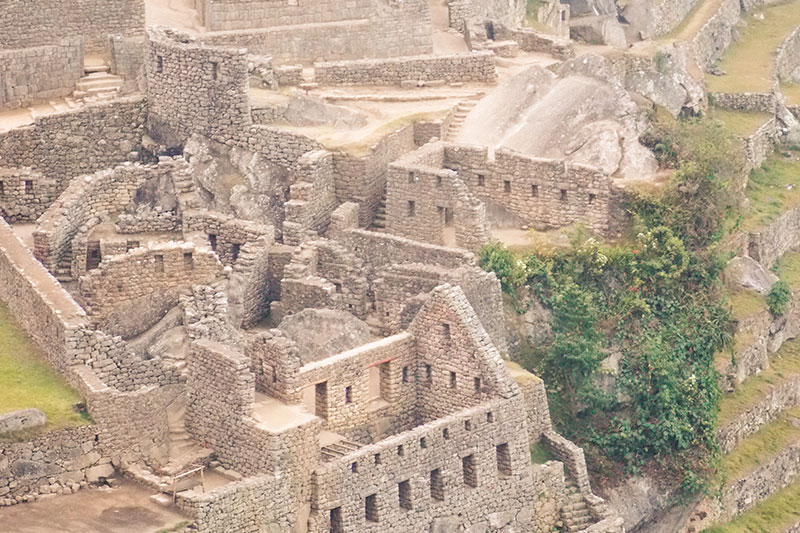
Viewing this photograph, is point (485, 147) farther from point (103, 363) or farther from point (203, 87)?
point (103, 363)

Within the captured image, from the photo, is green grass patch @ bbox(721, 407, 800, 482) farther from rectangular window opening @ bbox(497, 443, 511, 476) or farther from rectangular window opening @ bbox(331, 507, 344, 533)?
rectangular window opening @ bbox(331, 507, 344, 533)

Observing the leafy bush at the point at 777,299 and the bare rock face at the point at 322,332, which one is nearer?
the bare rock face at the point at 322,332

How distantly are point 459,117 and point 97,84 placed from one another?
349 inches

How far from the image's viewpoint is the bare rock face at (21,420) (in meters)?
65.3

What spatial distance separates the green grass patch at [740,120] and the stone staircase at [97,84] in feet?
62.6

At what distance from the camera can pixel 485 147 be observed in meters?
78.8

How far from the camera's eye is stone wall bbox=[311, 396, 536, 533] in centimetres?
6669

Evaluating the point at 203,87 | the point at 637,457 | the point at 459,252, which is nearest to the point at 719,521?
the point at 637,457

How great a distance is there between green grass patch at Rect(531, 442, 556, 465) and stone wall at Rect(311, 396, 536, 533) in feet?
4.77

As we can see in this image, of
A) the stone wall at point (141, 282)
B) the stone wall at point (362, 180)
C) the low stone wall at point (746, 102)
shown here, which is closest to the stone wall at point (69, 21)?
the stone wall at point (362, 180)

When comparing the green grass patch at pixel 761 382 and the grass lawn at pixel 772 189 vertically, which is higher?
the grass lawn at pixel 772 189

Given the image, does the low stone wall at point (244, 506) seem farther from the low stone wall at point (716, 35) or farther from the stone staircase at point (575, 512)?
the low stone wall at point (716, 35)

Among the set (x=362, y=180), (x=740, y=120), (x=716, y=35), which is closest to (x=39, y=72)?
(x=362, y=180)

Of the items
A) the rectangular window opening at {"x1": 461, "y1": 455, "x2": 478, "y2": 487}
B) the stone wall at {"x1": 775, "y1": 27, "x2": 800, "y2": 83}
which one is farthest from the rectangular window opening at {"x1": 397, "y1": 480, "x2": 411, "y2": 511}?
the stone wall at {"x1": 775, "y1": 27, "x2": 800, "y2": 83}
